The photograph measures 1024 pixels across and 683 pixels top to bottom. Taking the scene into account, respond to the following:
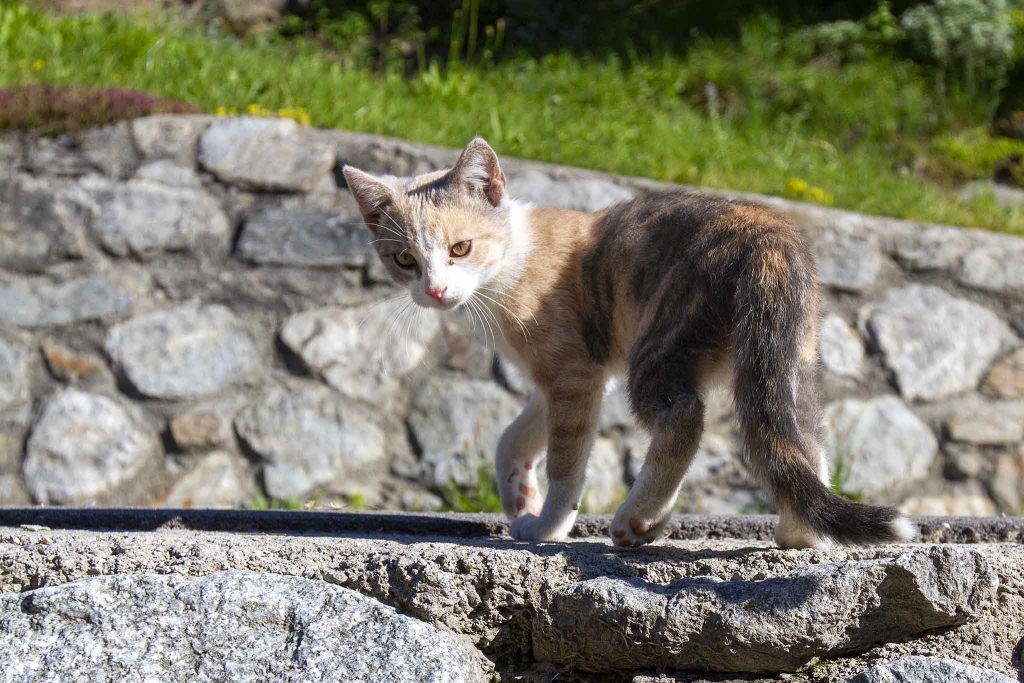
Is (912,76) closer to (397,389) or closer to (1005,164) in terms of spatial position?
(1005,164)

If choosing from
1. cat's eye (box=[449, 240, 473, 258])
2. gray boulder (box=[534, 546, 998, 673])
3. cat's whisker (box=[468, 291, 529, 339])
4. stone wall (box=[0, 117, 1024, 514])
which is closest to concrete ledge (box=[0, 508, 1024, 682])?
gray boulder (box=[534, 546, 998, 673])

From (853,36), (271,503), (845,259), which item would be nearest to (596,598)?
(271,503)

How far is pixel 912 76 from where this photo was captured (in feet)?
24.3

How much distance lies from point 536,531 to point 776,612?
101cm

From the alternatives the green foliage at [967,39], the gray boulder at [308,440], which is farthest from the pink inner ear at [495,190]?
the green foliage at [967,39]

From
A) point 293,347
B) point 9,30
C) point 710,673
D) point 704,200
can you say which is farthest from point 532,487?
point 9,30

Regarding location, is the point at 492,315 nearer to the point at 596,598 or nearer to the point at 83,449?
the point at 596,598

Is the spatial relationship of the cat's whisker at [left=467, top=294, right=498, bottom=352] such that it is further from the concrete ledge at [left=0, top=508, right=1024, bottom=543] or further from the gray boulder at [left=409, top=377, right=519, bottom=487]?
the gray boulder at [left=409, top=377, right=519, bottom=487]

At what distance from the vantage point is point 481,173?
338 cm

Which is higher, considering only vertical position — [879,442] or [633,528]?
[633,528]

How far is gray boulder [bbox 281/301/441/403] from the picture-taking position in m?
4.99

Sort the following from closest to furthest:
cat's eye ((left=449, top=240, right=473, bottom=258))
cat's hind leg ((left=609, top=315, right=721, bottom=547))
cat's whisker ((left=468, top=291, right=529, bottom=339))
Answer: cat's hind leg ((left=609, top=315, right=721, bottom=547)) → cat's whisker ((left=468, top=291, right=529, bottom=339)) → cat's eye ((left=449, top=240, right=473, bottom=258))

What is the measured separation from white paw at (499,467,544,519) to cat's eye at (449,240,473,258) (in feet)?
Result: 2.20

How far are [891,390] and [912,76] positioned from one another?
311 centimetres
